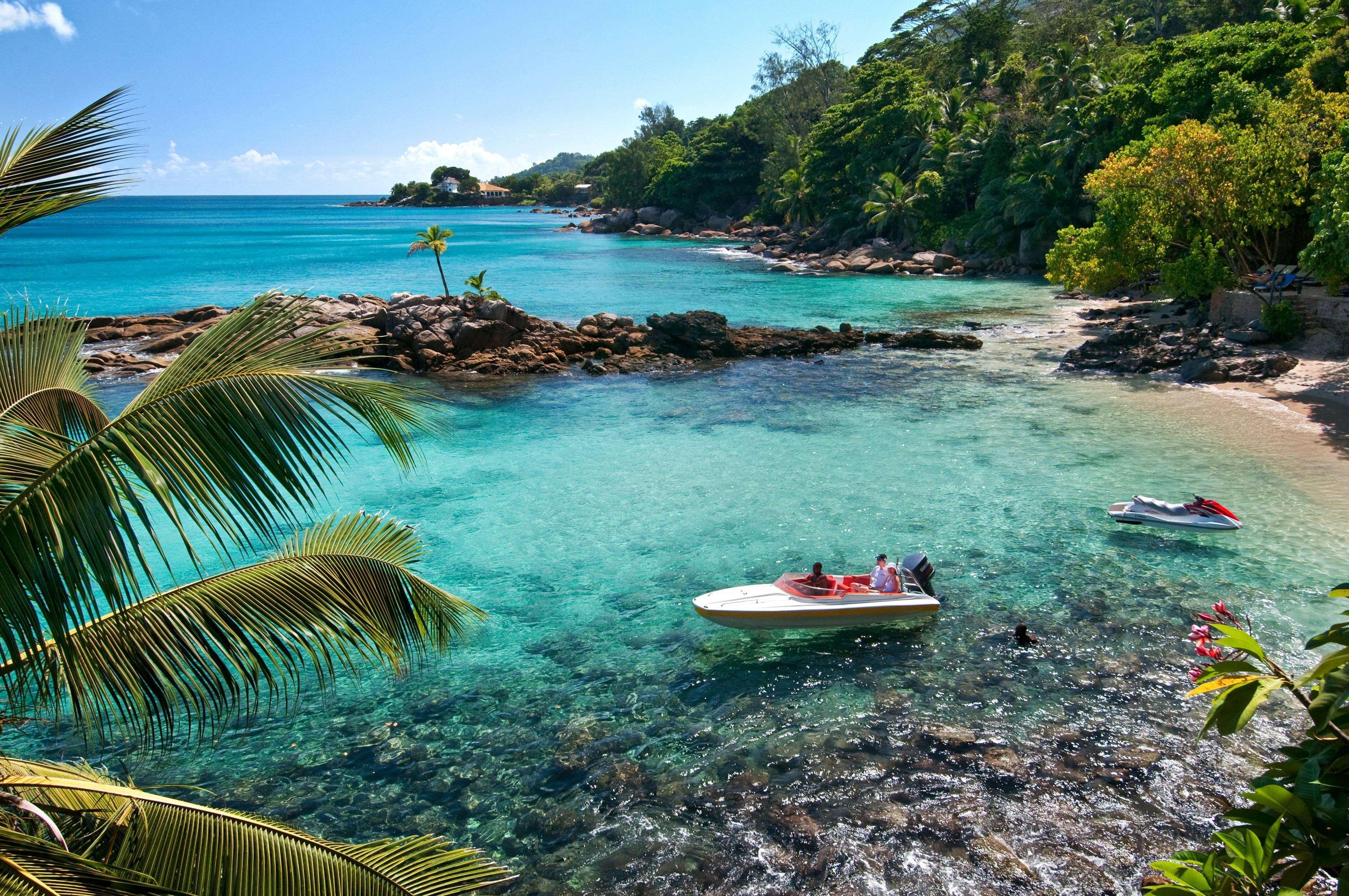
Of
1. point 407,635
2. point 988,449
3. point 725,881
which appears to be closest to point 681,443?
point 988,449

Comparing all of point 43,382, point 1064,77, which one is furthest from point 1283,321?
point 1064,77

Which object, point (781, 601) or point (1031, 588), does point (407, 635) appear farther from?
point (1031, 588)

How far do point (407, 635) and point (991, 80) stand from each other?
76168 millimetres

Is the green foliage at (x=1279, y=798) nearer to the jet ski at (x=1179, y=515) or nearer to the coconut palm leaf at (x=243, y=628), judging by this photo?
the coconut palm leaf at (x=243, y=628)

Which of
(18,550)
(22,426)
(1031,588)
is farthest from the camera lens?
(1031,588)

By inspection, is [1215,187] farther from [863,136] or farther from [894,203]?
[863,136]

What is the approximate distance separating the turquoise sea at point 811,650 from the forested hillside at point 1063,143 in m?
5.85

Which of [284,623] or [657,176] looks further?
[657,176]

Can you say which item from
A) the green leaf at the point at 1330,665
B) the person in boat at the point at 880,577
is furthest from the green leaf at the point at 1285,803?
the person in boat at the point at 880,577

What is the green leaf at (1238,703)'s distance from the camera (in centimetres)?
373

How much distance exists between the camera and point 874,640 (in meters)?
12.2

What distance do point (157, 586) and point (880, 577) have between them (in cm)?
989

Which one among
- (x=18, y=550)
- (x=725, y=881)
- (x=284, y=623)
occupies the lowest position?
(x=725, y=881)

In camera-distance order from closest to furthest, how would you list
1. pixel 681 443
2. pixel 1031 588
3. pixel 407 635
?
pixel 407 635 < pixel 1031 588 < pixel 681 443
